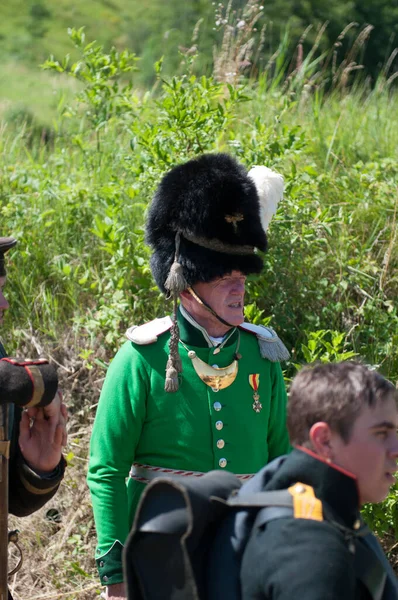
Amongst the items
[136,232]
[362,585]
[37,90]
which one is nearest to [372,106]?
[136,232]

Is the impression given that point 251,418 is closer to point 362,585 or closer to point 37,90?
point 362,585

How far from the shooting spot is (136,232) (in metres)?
4.85

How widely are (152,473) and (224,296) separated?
0.65m

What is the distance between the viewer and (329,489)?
196 centimetres

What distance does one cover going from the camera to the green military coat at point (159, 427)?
3.04 metres

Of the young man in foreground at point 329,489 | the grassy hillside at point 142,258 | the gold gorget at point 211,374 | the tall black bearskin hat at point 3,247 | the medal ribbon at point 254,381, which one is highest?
the young man in foreground at point 329,489

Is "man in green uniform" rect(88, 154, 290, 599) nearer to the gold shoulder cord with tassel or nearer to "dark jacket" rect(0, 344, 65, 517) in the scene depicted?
the gold shoulder cord with tassel

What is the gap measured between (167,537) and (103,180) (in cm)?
456

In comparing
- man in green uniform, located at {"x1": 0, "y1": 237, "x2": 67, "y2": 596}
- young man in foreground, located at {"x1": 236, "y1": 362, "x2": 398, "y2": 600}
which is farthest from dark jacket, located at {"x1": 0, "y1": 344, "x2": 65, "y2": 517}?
young man in foreground, located at {"x1": 236, "y1": 362, "x2": 398, "y2": 600}

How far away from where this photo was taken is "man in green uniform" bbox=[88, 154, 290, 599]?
3076 millimetres

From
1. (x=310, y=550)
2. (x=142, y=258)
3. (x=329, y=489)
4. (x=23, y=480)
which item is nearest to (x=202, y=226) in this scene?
(x=23, y=480)

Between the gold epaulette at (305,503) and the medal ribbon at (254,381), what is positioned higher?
the gold epaulette at (305,503)

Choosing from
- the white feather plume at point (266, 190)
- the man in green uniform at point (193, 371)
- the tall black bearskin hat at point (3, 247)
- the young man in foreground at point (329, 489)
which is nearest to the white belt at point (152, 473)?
the man in green uniform at point (193, 371)

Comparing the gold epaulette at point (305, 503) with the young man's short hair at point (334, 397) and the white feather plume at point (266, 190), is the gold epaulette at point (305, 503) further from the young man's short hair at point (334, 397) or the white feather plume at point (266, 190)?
the white feather plume at point (266, 190)
